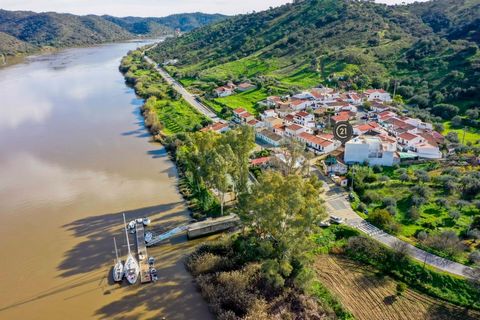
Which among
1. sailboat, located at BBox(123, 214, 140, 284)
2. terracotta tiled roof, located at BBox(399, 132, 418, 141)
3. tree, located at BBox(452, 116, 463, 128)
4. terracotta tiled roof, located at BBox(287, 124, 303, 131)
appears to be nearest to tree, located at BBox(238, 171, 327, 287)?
sailboat, located at BBox(123, 214, 140, 284)

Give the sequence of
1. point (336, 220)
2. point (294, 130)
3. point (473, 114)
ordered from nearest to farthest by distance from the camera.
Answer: point (336, 220) < point (294, 130) < point (473, 114)

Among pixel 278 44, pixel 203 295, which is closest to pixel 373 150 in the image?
pixel 203 295

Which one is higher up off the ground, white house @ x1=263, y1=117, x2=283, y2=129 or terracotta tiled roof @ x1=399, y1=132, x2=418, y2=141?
white house @ x1=263, y1=117, x2=283, y2=129

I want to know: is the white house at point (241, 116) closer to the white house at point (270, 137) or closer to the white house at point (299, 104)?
the white house at point (270, 137)

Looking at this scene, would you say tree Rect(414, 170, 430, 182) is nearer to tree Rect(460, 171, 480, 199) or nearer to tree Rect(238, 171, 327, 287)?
tree Rect(460, 171, 480, 199)

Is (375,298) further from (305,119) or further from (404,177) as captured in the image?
(305,119)

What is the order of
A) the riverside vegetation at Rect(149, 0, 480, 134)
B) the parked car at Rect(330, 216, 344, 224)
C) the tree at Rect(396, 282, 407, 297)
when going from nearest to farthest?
the tree at Rect(396, 282, 407, 297) → the parked car at Rect(330, 216, 344, 224) → the riverside vegetation at Rect(149, 0, 480, 134)

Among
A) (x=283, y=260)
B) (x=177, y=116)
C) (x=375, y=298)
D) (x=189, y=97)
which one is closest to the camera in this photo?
(x=283, y=260)

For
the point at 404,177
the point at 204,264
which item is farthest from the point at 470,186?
the point at 204,264
